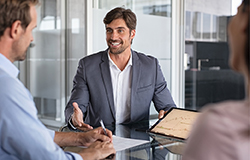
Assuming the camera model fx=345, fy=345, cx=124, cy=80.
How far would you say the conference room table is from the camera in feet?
5.43

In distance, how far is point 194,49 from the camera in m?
4.50

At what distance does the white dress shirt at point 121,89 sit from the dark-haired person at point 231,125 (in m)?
2.12

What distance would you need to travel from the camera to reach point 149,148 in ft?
5.95

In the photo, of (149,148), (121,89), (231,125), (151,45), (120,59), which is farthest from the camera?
(151,45)

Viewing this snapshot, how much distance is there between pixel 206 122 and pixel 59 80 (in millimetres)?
3982

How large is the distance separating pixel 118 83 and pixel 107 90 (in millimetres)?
124

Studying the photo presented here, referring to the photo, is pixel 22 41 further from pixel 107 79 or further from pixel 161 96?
pixel 161 96

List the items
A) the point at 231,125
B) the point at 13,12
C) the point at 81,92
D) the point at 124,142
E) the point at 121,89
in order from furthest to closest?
the point at 121,89 < the point at 81,92 < the point at 124,142 < the point at 13,12 < the point at 231,125

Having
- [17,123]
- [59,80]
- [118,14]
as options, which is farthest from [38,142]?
[59,80]

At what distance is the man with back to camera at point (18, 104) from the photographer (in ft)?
4.07

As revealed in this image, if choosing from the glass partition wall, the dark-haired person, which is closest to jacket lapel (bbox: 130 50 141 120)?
the glass partition wall

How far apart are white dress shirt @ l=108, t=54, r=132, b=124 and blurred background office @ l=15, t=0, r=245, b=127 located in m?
1.36

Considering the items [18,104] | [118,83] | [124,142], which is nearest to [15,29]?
[18,104]

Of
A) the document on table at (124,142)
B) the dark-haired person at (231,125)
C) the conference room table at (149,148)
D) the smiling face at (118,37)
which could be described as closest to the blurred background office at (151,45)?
the smiling face at (118,37)
